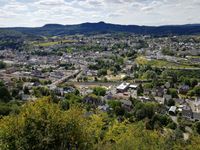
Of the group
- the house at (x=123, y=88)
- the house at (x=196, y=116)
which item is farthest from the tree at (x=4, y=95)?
the house at (x=196, y=116)

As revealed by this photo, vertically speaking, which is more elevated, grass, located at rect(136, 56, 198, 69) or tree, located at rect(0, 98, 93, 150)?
tree, located at rect(0, 98, 93, 150)

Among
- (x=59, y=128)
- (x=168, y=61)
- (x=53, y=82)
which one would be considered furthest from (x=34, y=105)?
(x=168, y=61)

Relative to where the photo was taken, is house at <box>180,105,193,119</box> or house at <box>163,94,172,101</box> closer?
house at <box>180,105,193,119</box>

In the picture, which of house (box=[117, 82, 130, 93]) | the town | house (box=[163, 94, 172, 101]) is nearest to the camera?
the town

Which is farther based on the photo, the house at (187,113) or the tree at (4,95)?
the tree at (4,95)

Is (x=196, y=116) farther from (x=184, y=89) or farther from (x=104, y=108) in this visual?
(x=184, y=89)

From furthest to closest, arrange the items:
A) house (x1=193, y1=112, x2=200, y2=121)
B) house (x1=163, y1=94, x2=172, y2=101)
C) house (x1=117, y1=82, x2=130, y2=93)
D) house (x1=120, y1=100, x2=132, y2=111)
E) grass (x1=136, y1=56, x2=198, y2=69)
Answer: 1. grass (x1=136, y1=56, x2=198, y2=69)
2. house (x1=117, y1=82, x2=130, y2=93)
3. house (x1=163, y1=94, x2=172, y2=101)
4. house (x1=120, y1=100, x2=132, y2=111)
5. house (x1=193, y1=112, x2=200, y2=121)

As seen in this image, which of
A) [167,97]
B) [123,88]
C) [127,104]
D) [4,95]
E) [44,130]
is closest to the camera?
[44,130]

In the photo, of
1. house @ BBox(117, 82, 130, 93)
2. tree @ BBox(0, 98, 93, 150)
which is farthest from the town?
tree @ BBox(0, 98, 93, 150)

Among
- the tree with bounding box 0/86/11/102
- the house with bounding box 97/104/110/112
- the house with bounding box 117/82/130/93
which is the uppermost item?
the tree with bounding box 0/86/11/102

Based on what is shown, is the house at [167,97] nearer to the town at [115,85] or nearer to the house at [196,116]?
the town at [115,85]

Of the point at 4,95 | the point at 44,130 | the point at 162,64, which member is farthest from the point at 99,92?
the point at 44,130

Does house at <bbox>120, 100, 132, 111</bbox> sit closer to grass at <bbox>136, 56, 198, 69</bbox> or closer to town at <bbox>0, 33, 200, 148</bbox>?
town at <bbox>0, 33, 200, 148</bbox>

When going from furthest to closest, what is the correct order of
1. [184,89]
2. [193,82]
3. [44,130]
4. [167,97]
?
[193,82] < [184,89] < [167,97] < [44,130]
